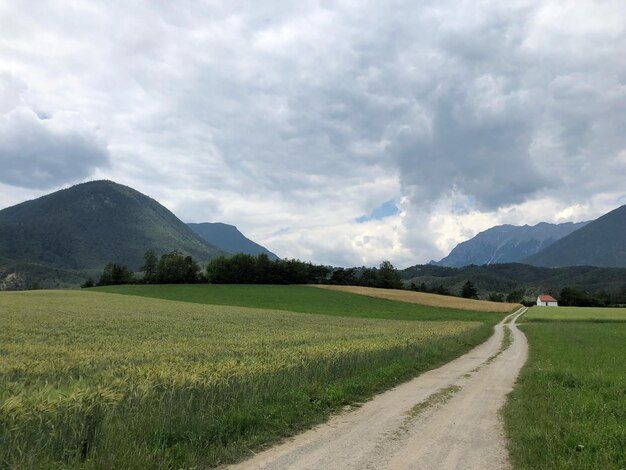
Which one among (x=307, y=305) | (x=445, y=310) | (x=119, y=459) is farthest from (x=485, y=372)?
(x=445, y=310)

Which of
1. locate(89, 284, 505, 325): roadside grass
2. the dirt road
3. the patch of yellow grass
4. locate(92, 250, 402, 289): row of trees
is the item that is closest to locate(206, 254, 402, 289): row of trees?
locate(92, 250, 402, 289): row of trees

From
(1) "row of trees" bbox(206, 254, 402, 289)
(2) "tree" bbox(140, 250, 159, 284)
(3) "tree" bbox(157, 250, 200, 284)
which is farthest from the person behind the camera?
(2) "tree" bbox(140, 250, 159, 284)

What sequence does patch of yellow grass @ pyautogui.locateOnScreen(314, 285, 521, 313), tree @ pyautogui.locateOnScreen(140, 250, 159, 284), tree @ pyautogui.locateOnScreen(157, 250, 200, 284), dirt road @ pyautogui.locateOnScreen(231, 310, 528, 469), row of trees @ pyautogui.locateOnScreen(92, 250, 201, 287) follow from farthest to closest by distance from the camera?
1. tree @ pyautogui.locateOnScreen(140, 250, 159, 284)
2. row of trees @ pyautogui.locateOnScreen(92, 250, 201, 287)
3. tree @ pyautogui.locateOnScreen(157, 250, 200, 284)
4. patch of yellow grass @ pyautogui.locateOnScreen(314, 285, 521, 313)
5. dirt road @ pyautogui.locateOnScreen(231, 310, 528, 469)

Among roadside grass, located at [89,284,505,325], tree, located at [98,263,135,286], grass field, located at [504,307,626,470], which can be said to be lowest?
roadside grass, located at [89,284,505,325]

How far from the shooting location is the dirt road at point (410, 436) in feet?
25.4

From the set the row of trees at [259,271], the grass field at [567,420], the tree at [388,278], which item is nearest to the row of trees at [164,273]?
the row of trees at [259,271]

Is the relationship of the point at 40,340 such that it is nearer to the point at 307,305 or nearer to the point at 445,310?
the point at 307,305

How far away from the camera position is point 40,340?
22.8m

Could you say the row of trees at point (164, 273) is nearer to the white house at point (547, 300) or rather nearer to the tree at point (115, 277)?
the tree at point (115, 277)

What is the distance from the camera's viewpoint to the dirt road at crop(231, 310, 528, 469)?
304 inches

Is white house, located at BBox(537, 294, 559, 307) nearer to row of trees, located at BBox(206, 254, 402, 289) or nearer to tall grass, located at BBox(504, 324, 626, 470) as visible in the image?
row of trees, located at BBox(206, 254, 402, 289)

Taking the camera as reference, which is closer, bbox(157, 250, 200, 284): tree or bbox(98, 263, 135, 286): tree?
bbox(157, 250, 200, 284): tree

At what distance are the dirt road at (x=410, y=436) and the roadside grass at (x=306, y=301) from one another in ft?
187

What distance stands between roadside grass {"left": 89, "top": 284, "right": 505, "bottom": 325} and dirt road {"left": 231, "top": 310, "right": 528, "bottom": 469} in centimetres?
5714
